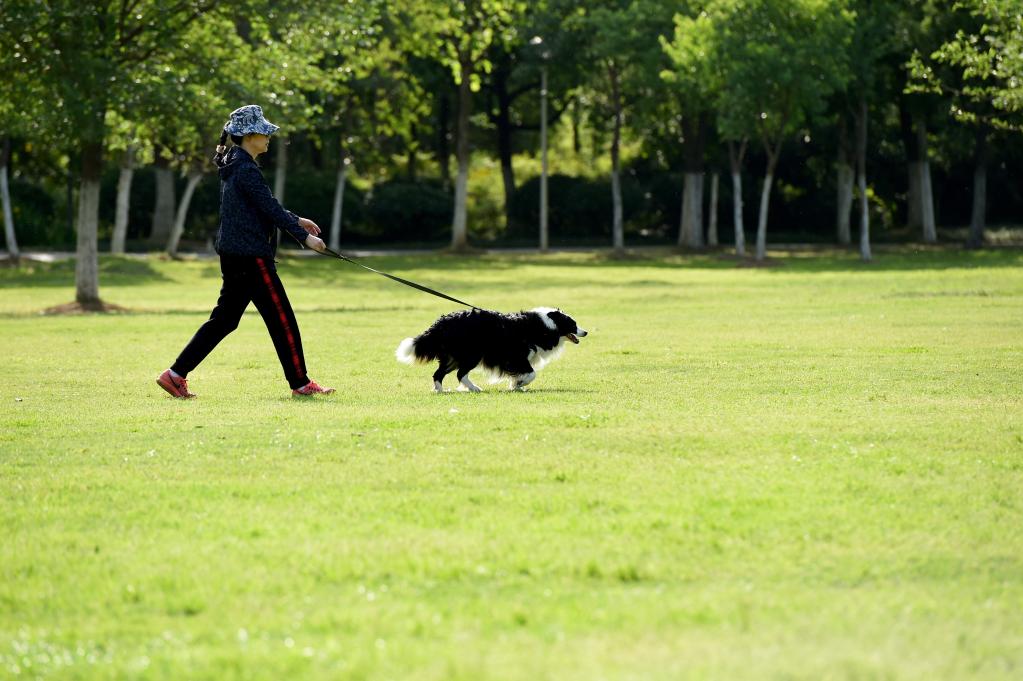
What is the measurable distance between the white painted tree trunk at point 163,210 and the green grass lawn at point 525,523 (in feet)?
119

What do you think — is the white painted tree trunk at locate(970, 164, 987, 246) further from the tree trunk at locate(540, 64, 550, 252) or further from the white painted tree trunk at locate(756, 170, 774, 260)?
the tree trunk at locate(540, 64, 550, 252)

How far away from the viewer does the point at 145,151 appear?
35875mm

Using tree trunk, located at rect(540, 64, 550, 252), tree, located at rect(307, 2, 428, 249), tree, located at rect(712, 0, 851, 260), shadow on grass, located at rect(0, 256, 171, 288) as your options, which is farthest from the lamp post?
shadow on grass, located at rect(0, 256, 171, 288)

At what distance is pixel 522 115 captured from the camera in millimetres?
66250

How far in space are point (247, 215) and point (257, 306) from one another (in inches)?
30.1

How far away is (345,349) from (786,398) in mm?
7393

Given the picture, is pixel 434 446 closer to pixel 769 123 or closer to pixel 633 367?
pixel 633 367

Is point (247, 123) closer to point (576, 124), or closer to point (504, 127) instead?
point (504, 127)

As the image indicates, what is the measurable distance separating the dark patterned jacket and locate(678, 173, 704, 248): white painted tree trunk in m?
44.4

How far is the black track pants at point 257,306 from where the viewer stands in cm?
1240

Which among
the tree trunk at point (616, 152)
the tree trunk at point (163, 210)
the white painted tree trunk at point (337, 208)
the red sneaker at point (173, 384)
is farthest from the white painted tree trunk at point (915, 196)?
the red sneaker at point (173, 384)

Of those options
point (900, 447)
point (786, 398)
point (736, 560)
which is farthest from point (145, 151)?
point (736, 560)

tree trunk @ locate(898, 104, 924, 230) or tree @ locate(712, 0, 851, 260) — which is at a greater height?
tree @ locate(712, 0, 851, 260)

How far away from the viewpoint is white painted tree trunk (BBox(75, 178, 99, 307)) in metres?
27.6
